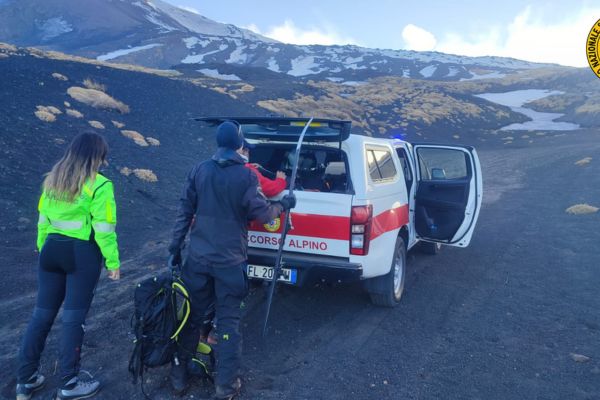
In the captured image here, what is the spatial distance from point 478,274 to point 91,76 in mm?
18559

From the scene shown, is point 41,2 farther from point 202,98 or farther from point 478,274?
point 478,274

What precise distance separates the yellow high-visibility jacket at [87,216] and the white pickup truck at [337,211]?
168cm

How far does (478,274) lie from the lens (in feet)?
22.4

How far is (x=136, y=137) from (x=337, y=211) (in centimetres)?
1143

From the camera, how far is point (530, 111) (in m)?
53.3

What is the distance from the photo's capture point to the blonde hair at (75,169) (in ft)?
10.2

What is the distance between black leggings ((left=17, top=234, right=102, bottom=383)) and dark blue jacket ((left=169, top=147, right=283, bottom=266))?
0.75 metres

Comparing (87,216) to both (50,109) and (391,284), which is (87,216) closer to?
(391,284)

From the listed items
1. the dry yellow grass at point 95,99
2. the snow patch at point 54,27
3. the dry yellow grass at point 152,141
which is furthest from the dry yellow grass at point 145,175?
the snow patch at point 54,27

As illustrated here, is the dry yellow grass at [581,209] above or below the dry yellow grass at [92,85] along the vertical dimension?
below

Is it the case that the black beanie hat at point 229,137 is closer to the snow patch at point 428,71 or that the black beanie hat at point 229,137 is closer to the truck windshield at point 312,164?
the truck windshield at point 312,164

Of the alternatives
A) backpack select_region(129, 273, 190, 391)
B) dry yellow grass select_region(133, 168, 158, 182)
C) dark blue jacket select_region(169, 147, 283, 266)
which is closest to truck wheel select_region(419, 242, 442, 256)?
dark blue jacket select_region(169, 147, 283, 266)

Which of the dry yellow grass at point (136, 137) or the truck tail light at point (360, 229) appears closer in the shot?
the truck tail light at point (360, 229)

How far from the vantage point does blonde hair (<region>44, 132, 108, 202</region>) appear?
3.12 m
